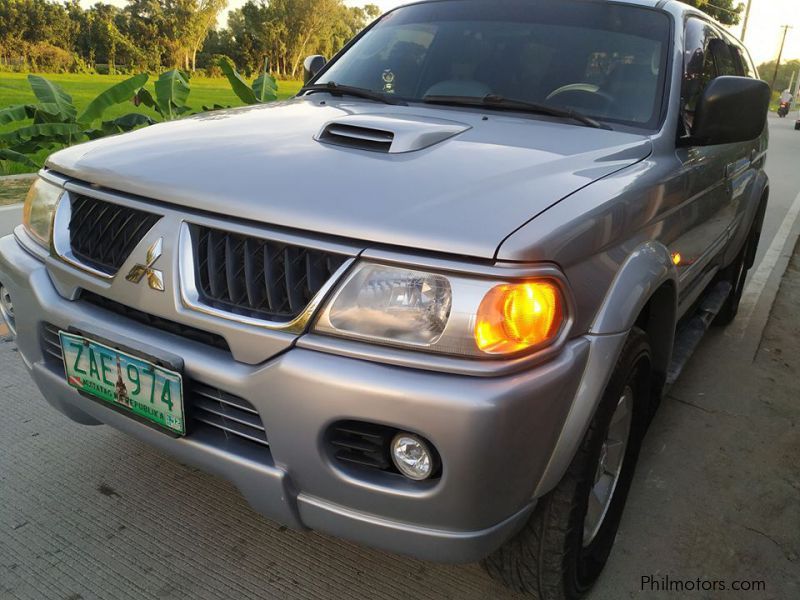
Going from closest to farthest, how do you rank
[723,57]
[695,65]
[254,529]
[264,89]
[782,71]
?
[254,529]
[695,65]
[723,57]
[264,89]
[782,71]

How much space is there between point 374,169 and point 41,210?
112cm

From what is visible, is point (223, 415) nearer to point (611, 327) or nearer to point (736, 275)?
point (611, 327)

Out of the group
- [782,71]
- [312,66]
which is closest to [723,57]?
[312,66]

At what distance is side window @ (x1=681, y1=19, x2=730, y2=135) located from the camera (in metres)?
2.55

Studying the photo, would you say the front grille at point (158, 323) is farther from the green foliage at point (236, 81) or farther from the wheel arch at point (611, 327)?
the green foliage at point (236, 81)

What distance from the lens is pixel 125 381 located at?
1.70 meters

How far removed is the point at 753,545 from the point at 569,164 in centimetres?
147

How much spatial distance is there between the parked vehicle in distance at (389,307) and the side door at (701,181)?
9 cm

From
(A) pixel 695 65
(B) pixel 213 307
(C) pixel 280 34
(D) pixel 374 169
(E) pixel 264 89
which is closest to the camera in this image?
(B) pixel 213 307

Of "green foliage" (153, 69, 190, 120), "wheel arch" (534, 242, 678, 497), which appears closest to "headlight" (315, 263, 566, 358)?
"wheel arch" (534, 242, 678, 497)

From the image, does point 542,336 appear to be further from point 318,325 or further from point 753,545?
point 753,545

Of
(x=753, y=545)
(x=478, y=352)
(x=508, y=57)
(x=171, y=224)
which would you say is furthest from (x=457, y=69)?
(x=753, y=545)

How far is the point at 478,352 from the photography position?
1.40m

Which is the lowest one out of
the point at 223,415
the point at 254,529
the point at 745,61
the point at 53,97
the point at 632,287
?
the point at 254,529
